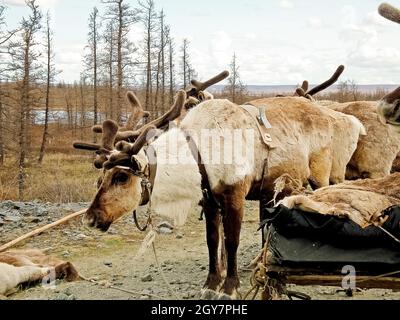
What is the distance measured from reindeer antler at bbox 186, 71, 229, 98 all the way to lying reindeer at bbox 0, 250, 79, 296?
3080mm

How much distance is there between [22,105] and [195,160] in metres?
27.5

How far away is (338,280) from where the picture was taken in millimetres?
3818

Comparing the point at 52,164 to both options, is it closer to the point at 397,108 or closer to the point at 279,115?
the point at 279,115

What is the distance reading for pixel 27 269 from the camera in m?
7.46

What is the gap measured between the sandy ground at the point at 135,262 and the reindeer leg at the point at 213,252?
11.6 inches

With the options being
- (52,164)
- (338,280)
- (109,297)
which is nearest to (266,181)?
(109,297)

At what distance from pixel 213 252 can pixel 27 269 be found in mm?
2648

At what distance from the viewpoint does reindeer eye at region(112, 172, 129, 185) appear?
6.07 metres

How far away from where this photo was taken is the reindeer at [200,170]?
6027 millimetres

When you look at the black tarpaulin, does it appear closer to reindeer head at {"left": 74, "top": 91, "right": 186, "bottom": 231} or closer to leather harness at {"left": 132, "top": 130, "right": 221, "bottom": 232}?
leather harness at {"left": 132, "top": 130, "right": 221, "bottom": 232}

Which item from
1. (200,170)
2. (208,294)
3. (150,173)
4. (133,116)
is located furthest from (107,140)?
(208,294)

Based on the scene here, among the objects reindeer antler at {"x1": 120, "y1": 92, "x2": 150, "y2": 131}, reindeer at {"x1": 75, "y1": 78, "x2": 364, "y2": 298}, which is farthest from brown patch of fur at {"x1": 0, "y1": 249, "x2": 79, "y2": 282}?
reindeer antler at {"x1": 120, "y1": 92, "x2": 150, "y2": 131}
